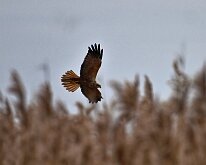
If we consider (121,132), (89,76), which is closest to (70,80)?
(89,76)

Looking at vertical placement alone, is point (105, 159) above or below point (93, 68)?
below

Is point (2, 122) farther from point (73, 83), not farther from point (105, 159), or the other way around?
point (73, 83)

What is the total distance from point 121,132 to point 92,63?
21.9ft

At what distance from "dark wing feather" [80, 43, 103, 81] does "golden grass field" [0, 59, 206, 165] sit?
19.7 feet

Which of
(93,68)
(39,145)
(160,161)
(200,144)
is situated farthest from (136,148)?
(93,68)

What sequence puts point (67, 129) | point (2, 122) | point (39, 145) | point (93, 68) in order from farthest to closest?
point (93, 68) → point (2, 122) → point (67, 129) → point (39, 145)

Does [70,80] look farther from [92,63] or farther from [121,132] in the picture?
[121,132]

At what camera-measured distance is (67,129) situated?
4.93 meters

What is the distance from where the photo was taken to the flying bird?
11.0 m

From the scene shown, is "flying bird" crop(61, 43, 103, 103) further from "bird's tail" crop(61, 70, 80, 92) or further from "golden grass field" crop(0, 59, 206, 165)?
"golden grass field" crop(0, 59, 206, 165)

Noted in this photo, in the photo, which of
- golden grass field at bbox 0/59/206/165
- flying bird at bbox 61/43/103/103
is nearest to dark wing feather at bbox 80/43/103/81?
flying bird at bbox 61/43/103/103

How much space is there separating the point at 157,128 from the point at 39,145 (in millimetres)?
896

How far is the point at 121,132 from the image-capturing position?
4473mm

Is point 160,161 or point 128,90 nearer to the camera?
point 160,161
